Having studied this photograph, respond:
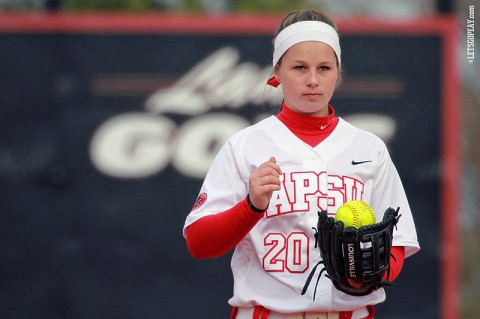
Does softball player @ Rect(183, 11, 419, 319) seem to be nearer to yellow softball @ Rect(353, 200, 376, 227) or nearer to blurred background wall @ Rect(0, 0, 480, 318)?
yellow softball @ Rect(353, 200, 376, 227)

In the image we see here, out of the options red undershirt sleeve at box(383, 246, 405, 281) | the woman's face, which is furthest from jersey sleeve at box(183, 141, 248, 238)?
red undershirt sleeve at box(383, 246, 405, 281)

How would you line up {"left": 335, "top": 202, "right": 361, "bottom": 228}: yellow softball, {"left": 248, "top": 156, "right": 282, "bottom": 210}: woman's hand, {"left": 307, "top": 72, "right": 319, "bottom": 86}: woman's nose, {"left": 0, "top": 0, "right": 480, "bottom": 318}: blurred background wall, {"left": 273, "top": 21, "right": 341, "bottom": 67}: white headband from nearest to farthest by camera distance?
1. {"left": 248, "top": 156, "right": 282, "bottom": 210}: woman's hand
2. {"left": 335, "top": 202, "right": 361, "bottom": 228}: yellow softball
3. {"left": 307, "top": 72, "right": 319, "bottom": 86}: woman's nose
4. {"left": 273, "top": 21, "right": 341, "bottom": 67}: white headband
5. {"left": 0, "top": 0, "right": 480, "bottom": 318}: blurred background wall

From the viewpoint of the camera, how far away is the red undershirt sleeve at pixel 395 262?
3.44 m

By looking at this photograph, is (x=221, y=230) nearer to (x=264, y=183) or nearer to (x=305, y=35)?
(x=264, y=183)

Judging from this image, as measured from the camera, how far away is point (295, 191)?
344 centimetres

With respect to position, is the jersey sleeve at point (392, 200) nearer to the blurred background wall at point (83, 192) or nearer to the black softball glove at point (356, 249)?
the black softball glove at point (356, 249)

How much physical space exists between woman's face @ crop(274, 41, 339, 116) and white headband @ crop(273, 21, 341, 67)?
0.06ft

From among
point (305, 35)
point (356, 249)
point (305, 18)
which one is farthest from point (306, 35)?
point (356, 249)

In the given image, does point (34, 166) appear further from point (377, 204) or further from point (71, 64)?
point (377, 204)

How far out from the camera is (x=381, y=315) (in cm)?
643

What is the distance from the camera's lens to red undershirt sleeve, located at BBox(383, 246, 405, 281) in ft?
11.3

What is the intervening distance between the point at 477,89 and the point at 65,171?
2.86 metres

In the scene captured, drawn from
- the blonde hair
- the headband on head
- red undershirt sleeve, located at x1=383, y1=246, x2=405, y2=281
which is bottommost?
red undershirt sleeve, located at x1=383, y1=246, x2=405, y2=281

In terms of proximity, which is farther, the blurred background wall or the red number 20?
the blurred background wall
